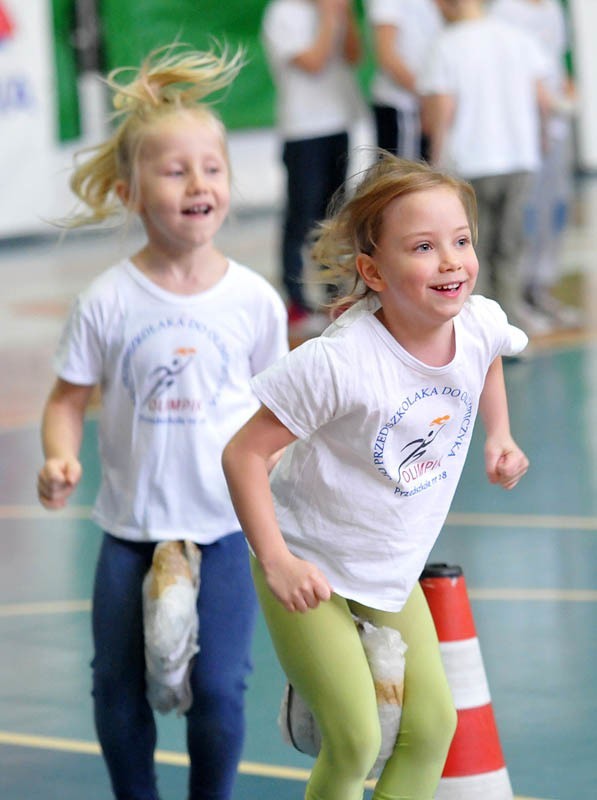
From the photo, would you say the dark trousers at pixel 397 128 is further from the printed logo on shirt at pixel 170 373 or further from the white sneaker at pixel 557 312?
the printed logo on shirt at pixel 170 373

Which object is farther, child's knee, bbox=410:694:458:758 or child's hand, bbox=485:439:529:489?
child's hand, bbox=485:439:529:489

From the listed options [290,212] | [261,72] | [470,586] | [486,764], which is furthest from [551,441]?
[261,72]

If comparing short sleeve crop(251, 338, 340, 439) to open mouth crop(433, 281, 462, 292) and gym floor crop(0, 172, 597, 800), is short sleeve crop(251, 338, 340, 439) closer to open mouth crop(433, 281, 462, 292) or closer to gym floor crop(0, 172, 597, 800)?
open mouth crop(433, 281, 462, 292)

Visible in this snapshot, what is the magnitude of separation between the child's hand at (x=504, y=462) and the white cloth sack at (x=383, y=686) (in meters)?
0.36

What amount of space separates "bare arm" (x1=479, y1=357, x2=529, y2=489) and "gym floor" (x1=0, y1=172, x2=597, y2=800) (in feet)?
2.55

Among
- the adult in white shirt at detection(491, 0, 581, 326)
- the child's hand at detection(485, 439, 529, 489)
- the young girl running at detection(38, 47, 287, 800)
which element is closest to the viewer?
the child's hand at detection(485, 439, 529, 489)

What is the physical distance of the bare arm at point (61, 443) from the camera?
2854mm

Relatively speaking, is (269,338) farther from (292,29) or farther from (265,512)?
(292,29)

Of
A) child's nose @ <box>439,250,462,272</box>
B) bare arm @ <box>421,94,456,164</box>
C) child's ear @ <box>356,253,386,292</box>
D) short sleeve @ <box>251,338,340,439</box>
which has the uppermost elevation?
child's nose @ <box>439,250,462,272</box>

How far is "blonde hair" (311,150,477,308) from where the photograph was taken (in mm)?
2529

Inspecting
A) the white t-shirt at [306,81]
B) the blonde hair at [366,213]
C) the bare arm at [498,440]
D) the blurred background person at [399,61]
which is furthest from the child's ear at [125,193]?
the white t-shirt at [306,81]

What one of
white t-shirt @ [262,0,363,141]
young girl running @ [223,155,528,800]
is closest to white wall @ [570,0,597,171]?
white t-shirt @ [262,0,363,141]

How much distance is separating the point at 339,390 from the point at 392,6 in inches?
233

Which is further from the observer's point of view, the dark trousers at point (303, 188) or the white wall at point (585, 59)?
the white wall at point (585, 59)
